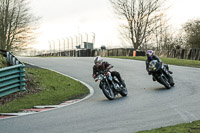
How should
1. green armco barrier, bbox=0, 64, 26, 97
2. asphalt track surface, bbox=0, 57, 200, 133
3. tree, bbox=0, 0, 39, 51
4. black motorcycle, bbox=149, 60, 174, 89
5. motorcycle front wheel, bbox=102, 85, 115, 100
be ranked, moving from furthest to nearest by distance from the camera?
tree, bbox=0, 0, 39, 51, black motorcycle, bbox=149, 60, 174, 89, green armco barrier, bbox=0, 64, 26, 97, motorcycle front wheel, bbox=102, 85, 115, 100, asphalt track surface, bbox=0, 57, 200, 133

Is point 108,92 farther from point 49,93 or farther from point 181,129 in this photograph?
point 181,129

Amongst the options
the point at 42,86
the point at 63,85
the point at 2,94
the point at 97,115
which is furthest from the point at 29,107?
the point at 63,85

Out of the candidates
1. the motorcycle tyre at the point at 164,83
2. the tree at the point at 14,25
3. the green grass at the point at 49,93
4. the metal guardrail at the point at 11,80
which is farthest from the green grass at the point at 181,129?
the tree at the point at 14,25

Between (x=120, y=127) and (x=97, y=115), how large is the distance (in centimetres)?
151

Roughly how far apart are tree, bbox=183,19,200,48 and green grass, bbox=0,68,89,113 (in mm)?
36213

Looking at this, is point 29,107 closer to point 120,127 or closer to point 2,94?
point 2,94

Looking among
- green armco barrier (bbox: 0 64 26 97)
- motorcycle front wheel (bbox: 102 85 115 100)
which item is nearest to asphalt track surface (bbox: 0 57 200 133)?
motorcycle front wheel (bbox: 102 85 115 100)

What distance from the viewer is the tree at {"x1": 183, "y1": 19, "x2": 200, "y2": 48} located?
50.0 m

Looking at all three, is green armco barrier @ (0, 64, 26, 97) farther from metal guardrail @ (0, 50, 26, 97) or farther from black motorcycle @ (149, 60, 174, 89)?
black motorcycle @ (149, 60, 174, 89)

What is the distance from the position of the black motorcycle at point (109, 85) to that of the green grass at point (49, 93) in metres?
1.53

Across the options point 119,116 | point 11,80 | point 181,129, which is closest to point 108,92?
point 119,116

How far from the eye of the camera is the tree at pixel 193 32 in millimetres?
50050

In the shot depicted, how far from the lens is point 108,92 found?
1145 cm

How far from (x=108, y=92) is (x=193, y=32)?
43.7m
